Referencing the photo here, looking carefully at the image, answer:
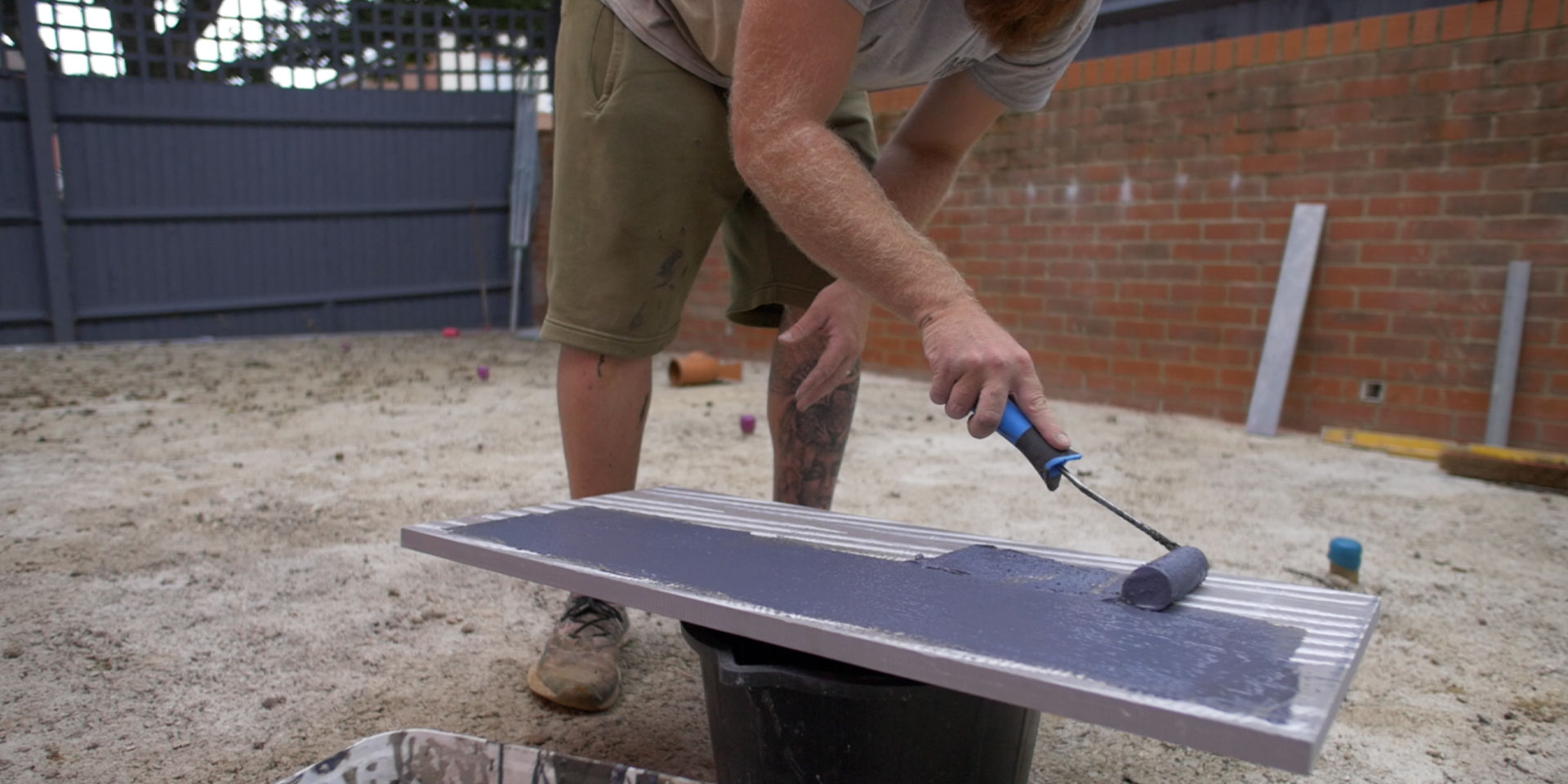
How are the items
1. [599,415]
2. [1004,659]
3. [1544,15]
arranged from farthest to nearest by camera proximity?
[1544,15], [599,415], [1004,659]

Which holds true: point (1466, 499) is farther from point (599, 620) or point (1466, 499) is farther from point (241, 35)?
point (241, 35)

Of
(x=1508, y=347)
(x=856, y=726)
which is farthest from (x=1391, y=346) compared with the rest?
(x=856, y=726)

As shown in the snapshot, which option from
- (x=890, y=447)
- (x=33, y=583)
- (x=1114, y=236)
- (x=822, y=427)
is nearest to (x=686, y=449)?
(x=890, y=447)

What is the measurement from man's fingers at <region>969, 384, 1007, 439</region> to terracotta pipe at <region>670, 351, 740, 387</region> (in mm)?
4240

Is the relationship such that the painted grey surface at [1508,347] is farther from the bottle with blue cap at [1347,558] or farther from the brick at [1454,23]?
the bottle with blue cap at [1347,558]

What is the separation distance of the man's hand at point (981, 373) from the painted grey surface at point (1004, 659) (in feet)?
0.80

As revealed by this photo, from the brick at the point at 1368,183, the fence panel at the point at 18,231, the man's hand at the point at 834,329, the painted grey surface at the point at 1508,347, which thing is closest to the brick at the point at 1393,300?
the painted grey surface at the point at 1508,347

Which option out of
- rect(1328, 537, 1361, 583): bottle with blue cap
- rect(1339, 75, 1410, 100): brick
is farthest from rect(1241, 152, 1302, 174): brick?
rect(1328, 537, 1361, 583): bottle with blue cap

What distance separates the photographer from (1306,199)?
417 cm

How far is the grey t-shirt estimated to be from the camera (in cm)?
152

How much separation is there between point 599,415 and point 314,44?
7517mm

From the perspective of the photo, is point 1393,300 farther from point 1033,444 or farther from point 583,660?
point 583,660

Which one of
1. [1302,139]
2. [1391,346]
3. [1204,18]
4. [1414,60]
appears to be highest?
[1204,18]

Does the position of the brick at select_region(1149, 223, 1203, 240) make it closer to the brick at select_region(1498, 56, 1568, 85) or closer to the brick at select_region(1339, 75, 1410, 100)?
the brick at select_region(1339, 75, 1410, 100)
